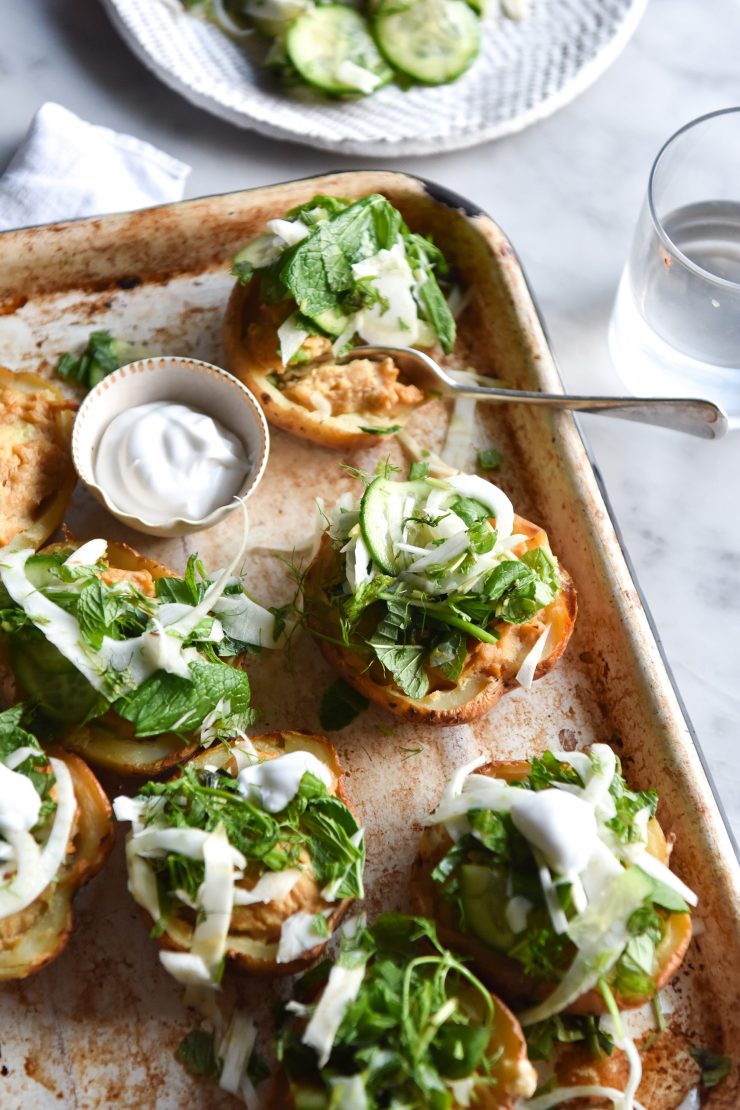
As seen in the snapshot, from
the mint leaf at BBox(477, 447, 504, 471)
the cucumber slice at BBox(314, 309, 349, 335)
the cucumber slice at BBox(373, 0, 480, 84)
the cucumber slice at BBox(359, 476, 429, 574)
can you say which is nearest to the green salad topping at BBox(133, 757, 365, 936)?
the cucumber slice at BBox(359, 476, 429, 574)

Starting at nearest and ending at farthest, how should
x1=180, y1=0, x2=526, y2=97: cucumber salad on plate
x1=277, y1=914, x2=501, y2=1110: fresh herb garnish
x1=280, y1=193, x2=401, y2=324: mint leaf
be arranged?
1. x1=277, y1=914, x2=501, y2=1110: fresh herb garnish
2. x1=280, y1=193, x2=401, y2=324: mint leaf
3. x1=180, y1=0, x2=526, y2=97: cucumber salad on plate

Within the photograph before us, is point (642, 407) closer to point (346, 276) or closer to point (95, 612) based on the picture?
point (346, 276)

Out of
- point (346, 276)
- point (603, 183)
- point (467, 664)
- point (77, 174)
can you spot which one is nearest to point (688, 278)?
point (346, 276)

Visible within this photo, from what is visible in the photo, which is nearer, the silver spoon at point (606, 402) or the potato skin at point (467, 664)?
the potato skin at point (467, 664)

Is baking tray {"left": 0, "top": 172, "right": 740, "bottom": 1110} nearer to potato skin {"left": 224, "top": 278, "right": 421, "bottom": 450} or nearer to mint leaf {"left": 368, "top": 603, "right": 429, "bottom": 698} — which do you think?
potato skin {"left": 224, "top": 278, "right": 421, "bottom": 450}

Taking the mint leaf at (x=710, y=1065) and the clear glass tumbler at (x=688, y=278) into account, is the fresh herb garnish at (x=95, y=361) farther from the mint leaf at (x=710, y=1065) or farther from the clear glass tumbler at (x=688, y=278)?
the mint leaf at (x=710, y=1065)

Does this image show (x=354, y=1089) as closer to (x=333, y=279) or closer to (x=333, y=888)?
(x=333, y=888)

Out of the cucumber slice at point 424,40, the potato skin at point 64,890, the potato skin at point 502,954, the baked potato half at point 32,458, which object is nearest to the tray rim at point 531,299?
the potato skin at point 502,954

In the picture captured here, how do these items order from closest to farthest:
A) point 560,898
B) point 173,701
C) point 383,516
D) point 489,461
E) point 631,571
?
point 560,898
point 173,701
point 383,516
point 631,571
point 489,461
